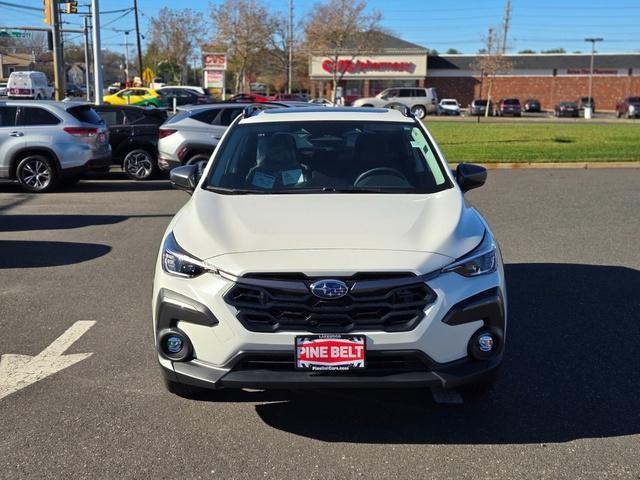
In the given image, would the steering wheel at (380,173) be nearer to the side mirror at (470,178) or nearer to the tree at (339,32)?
the side mirror at (470,178)

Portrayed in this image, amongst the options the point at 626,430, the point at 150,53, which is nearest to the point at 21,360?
the point at 626,430

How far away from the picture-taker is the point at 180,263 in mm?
3727

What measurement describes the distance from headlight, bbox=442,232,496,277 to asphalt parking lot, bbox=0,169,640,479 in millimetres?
857

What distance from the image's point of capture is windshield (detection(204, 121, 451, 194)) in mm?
4789

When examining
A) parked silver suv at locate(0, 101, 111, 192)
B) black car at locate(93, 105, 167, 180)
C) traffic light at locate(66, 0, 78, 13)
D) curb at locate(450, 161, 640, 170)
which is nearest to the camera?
parked silver suv at locate(0, 101, 111, 192)

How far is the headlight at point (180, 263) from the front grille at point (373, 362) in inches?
19.8

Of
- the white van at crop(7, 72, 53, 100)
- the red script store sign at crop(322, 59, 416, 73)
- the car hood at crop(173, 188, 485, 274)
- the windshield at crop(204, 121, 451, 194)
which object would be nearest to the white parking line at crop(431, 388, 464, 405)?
the car hood at crop(173, 188, 485, 274)

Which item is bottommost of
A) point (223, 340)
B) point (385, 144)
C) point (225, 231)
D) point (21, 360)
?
point (21, 360)

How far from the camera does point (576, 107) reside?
5284 centimetres

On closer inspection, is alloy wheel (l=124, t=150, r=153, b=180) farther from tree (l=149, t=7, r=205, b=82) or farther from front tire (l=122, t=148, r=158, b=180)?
tree (l=149, t=7, r=205, b=82)

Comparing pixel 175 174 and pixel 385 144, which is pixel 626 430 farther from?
pixel 175 174

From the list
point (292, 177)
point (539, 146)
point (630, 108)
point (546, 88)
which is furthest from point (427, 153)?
point (546, 88)

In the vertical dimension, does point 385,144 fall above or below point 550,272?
above

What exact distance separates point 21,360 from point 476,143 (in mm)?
18415
